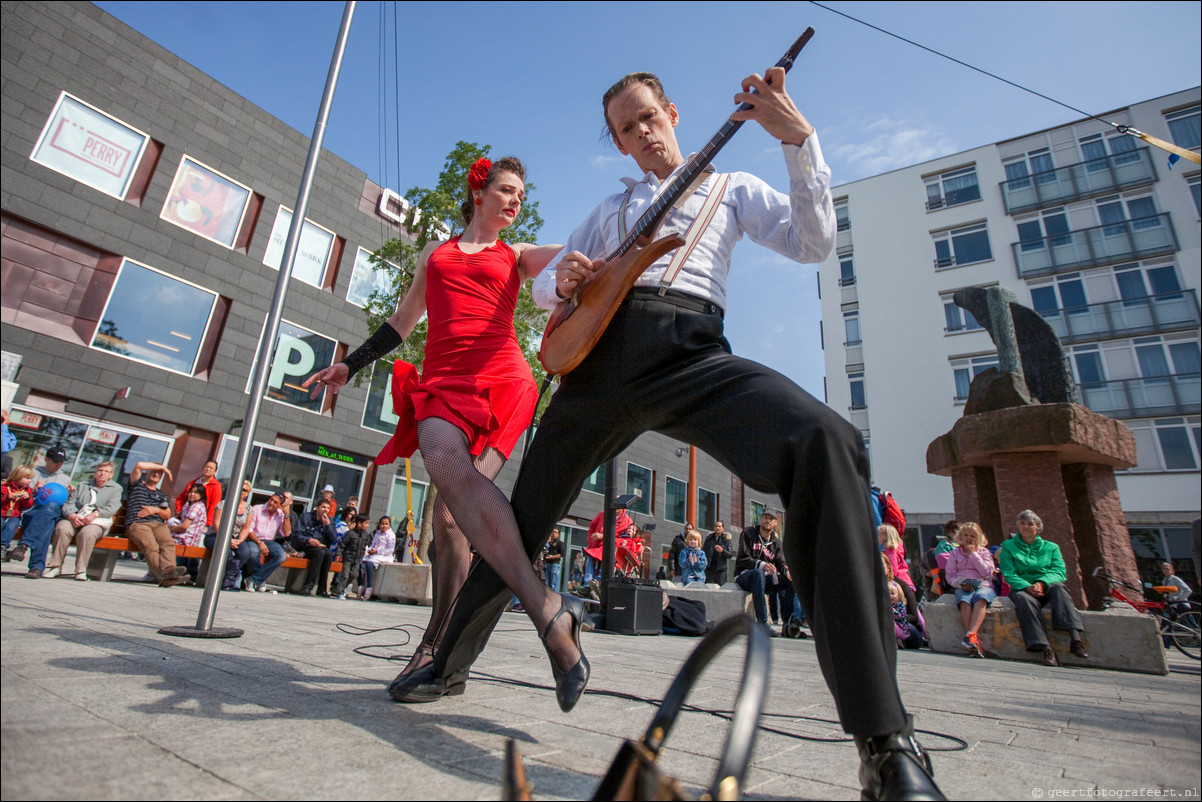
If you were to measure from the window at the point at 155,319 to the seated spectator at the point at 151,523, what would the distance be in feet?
28.0

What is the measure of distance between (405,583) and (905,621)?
722 centimetres

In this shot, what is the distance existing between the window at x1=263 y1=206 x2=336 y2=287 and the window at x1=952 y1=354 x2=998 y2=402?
25091 mm

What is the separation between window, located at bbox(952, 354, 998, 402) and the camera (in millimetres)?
26672

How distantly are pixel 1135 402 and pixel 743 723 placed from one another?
3170cm

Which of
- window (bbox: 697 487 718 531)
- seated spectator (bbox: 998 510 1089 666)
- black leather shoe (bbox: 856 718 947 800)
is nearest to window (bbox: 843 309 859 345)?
window (bbox: 697 487 718 531)

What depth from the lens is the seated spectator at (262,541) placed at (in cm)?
885

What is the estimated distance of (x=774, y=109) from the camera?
1.58 metres

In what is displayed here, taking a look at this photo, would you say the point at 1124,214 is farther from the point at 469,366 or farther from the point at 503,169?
the point at 469,366

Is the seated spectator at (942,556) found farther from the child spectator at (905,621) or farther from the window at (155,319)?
the window at (155,319)

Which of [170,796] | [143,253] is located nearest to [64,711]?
[170,796]

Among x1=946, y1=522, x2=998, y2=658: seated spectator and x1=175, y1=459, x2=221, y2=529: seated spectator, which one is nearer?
x1=946, y1=522, x2=998, y2=658: seated spectator

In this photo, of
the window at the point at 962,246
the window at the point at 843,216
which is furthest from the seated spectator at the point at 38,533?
the window at the point at 843,216

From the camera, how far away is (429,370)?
218 cm

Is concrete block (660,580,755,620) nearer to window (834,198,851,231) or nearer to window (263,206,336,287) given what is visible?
window (263,206,336,287)
